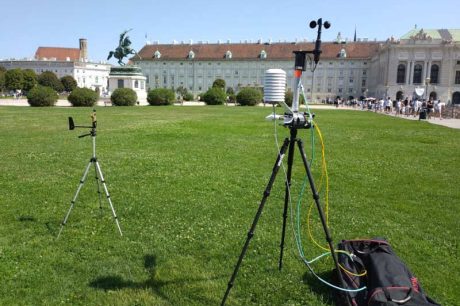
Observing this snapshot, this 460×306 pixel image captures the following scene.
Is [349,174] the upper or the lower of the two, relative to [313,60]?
lower

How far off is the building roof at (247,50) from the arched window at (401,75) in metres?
18.3

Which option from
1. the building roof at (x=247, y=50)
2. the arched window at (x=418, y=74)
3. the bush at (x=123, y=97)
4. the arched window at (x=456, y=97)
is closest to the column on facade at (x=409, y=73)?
the arched window at (x=418, y=74)

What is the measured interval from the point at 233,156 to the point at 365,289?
848 centimetres

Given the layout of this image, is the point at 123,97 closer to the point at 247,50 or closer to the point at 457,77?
the point at 247,50

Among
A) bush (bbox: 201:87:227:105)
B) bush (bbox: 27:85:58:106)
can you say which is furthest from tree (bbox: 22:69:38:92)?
bush (bbox: 27:85:58:106)

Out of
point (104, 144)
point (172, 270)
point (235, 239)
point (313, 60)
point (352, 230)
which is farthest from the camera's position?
point (104, 144)

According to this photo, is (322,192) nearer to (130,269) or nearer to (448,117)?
(130,269)

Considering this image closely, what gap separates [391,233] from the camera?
5.90 meters

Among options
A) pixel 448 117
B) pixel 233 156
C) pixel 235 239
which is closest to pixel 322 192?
pixel 235 239

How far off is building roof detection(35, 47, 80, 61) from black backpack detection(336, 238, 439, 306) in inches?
6898

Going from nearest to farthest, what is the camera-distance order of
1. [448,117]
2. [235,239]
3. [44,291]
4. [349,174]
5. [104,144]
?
[44,291]
[235,239]
[349,174]
[104,144]
[448,117]

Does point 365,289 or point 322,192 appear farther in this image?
point 322,192

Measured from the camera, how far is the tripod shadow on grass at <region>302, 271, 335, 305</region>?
13.8 ft

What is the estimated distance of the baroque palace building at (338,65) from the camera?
88.1m
